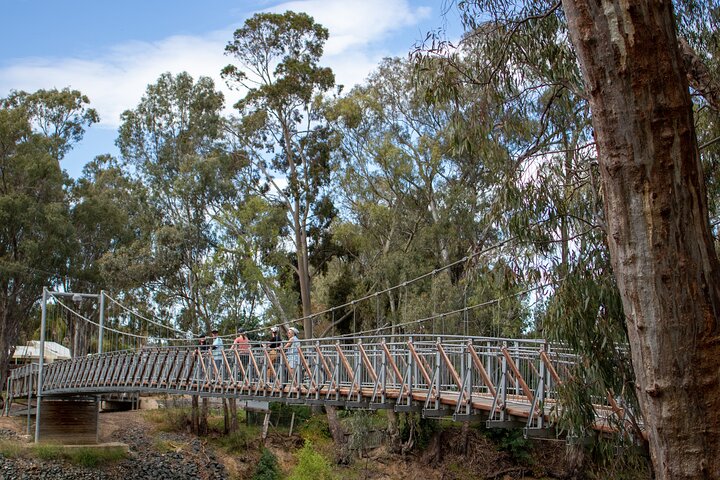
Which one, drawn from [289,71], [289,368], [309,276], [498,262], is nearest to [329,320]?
[309,276]

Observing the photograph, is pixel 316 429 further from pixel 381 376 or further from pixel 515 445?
pixel 381 376

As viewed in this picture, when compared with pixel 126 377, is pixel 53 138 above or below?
above

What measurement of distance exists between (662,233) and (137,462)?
20.8m

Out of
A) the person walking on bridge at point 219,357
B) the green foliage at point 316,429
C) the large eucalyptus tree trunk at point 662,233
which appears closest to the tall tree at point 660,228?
the large eucalyptus tree trunk at point 662,233

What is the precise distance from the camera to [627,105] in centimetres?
672

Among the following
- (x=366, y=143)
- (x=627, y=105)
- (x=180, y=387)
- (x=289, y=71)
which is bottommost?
(x=180, y=387)

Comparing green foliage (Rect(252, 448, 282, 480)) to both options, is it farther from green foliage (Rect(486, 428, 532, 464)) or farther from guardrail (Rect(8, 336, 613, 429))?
green foliage (Rect(486, 428, 532, 464))

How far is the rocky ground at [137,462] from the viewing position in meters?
22.8

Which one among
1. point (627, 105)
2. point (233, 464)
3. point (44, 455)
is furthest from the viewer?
point (233, 464)

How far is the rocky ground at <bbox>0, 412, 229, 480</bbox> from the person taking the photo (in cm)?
2283

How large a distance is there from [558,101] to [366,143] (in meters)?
20.0

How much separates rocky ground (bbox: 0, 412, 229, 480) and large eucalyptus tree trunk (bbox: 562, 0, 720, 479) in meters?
19.0

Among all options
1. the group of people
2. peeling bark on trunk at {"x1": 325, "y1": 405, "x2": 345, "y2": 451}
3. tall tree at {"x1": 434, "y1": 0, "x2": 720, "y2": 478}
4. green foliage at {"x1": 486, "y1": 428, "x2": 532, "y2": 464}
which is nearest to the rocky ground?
peeling bark on trunk at {"x1": 325, "y1": 405, "x2": 345, "y2": 451}

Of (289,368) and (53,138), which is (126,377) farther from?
(53,138)
